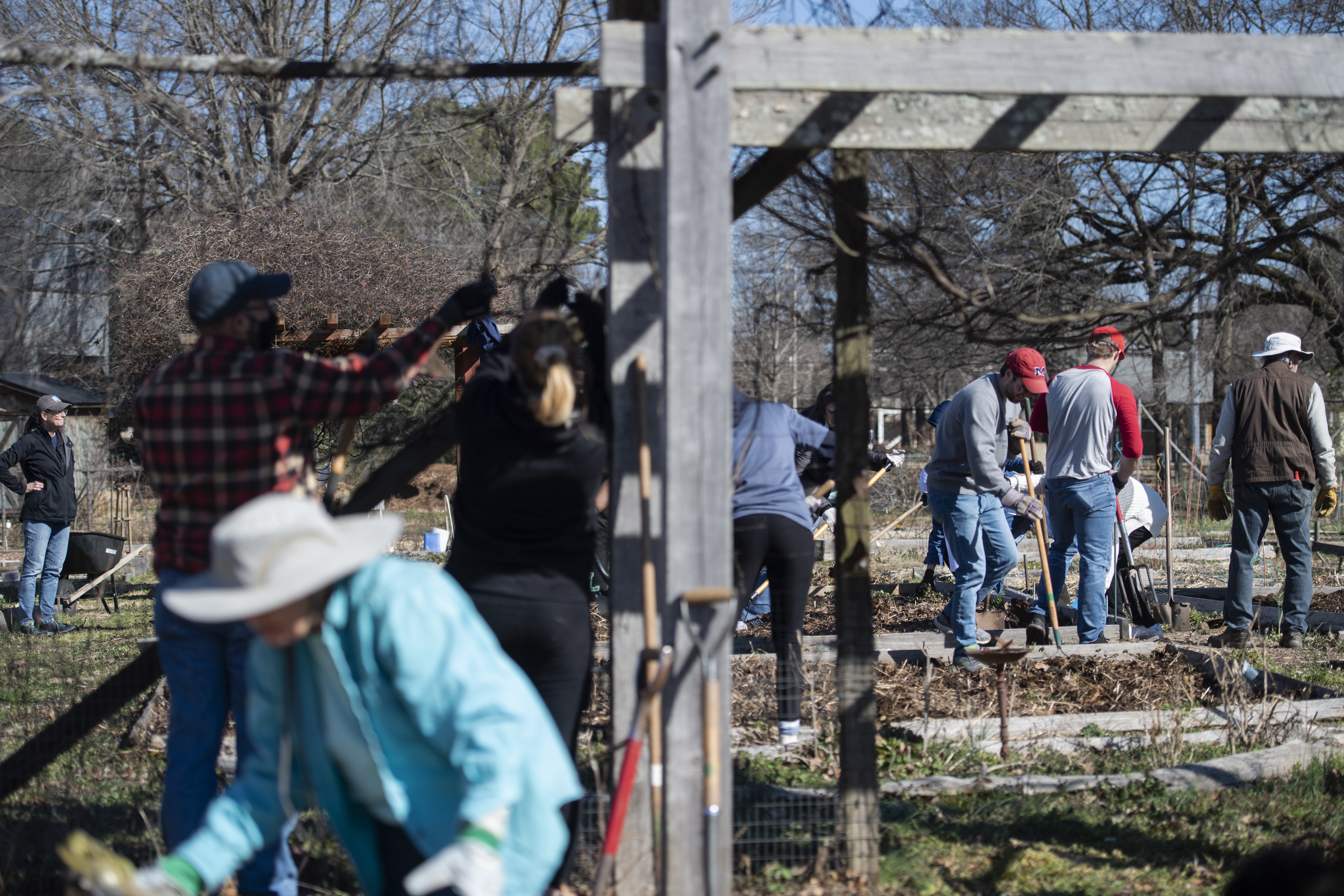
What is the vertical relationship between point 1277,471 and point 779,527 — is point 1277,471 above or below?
above

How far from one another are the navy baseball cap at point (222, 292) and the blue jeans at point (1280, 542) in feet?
19.2

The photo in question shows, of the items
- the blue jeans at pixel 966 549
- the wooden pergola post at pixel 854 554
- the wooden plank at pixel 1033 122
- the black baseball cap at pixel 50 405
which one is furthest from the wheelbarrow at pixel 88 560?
the wooden plank at pixel 1033 122

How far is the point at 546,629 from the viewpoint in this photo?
9.60 ft

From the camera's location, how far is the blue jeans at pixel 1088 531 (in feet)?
20.7

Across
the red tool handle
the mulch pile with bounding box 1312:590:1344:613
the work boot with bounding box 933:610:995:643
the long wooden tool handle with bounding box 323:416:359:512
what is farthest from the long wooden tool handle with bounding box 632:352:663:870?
the mulch pile with bounding box 1312:590:1344:613

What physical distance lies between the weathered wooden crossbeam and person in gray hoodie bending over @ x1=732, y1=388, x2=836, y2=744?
159 cm

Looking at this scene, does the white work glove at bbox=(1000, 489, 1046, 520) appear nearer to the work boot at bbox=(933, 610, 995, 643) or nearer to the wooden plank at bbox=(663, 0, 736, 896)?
the work boot at bbox=(933, 610, 995, 643)

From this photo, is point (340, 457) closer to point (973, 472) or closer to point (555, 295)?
point (555, 295)

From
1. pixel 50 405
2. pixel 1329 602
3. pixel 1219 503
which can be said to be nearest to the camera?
pixel 1219 503

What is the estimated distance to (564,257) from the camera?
6.40 metres

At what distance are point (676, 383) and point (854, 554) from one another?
999mm

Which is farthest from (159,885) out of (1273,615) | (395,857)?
(1273,615)

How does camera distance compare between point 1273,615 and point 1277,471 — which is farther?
point 1273,615

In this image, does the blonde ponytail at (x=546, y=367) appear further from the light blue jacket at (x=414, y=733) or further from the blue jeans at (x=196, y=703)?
the blue jeans at (x=196, y=703)
